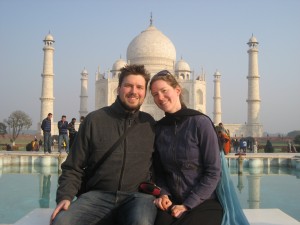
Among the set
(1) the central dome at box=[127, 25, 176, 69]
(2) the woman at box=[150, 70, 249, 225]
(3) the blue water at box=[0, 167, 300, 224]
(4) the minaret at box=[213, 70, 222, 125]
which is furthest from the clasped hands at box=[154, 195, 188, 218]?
(1) the central dome at box=[127, 25, 176, 69]

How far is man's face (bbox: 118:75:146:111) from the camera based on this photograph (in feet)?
8.63

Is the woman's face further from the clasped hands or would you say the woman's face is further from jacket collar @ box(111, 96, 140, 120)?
the clasped hands

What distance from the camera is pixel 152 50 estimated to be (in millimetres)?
33281

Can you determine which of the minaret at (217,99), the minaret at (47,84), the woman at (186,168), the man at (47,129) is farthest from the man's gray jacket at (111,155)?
the minaret at (217,99)

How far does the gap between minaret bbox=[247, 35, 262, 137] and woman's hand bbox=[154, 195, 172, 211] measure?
27.4 meters

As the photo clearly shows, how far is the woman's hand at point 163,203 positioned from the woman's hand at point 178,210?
0.15 ft

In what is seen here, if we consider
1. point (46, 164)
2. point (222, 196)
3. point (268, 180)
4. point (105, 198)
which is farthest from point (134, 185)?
point (46, 164)

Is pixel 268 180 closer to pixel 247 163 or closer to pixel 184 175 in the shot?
pixel 247 163

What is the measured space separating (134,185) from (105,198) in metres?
0.21

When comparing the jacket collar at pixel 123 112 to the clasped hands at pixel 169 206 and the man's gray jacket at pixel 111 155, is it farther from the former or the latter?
the clasped hands at pixel 169 206

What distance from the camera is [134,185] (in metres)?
2.49

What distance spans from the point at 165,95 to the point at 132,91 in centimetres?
24

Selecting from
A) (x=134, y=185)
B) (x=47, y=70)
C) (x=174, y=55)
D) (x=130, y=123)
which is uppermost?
(x=174, y=55)

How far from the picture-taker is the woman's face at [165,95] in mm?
2637
